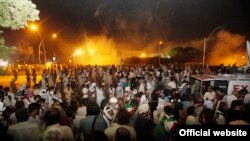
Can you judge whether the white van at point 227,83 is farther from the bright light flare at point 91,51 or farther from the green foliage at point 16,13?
the bright light flare at point 91,51

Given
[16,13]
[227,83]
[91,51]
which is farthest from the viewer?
[91,51]

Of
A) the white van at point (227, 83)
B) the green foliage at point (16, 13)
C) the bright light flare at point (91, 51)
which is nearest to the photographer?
the green foliage at point (16, 13)

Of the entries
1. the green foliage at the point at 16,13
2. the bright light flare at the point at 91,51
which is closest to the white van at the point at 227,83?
the green foliage at the point at 16,13

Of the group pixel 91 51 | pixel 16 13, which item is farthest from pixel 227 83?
pixel 91 51

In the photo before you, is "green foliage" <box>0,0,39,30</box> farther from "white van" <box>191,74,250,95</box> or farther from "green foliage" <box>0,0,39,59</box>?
"white van" <box>191,74,250,95</box>

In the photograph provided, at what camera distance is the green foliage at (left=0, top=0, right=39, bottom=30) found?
10656 mm

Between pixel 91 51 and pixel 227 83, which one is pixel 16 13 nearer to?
pixel 227 83

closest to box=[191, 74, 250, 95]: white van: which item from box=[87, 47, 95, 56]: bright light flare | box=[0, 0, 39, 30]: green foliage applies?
box=[0, 0, 39, 30]: green foliage

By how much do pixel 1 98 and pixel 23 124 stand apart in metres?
4.31

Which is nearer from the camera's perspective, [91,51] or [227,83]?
[227,83]

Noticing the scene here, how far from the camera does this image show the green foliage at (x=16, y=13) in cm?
1066

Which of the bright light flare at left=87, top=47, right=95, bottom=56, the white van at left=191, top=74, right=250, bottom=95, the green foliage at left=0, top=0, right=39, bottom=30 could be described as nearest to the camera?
the green foliage at left=0, top=0, right=39, bottom=30

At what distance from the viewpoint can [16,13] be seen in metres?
10.9

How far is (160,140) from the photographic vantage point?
256 inches
